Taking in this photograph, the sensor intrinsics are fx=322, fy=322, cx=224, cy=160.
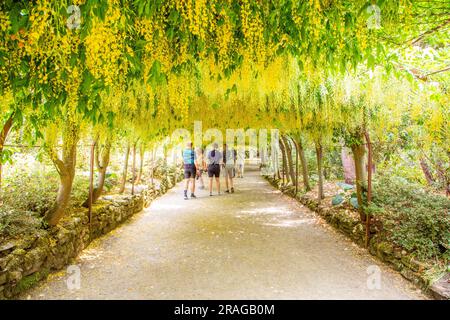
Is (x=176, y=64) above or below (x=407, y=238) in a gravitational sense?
above

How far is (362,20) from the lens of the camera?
80.3 inches

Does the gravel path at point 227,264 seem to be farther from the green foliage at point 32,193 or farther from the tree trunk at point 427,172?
the tree trunk at point 427,172

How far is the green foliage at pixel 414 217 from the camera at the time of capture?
10.0 feet

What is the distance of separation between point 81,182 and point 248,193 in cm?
489

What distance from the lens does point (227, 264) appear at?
3443mm

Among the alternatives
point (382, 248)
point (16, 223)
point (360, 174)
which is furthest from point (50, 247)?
point (360, 174)

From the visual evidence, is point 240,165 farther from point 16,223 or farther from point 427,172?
point 16,223

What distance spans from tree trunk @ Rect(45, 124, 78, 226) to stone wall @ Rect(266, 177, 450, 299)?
3.43 meters

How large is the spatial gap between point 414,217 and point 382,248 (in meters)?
0.47

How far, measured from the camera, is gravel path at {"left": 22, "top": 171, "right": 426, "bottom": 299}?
2762 mm

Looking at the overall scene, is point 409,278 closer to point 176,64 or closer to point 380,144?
point 176,64

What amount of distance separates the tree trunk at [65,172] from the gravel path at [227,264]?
578mm
